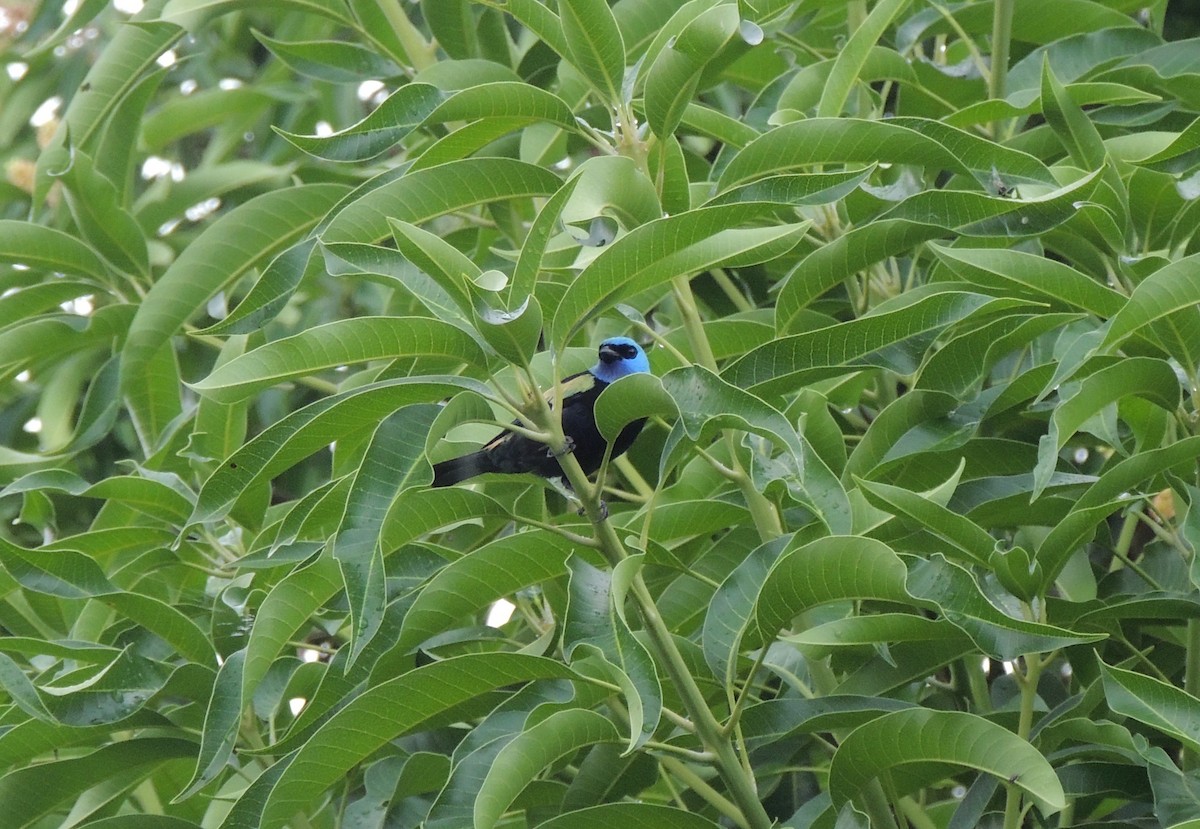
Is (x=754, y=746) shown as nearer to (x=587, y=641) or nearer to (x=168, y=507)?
(x=587, y=641)

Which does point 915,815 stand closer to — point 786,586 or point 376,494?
point 786,586

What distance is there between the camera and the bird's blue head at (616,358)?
126 inches

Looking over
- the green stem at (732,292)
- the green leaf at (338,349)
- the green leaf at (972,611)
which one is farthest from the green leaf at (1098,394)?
the green stem at (732,292)

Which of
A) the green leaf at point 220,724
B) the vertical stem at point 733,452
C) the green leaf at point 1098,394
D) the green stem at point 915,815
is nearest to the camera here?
the green leaf at point 1098,394

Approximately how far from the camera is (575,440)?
348cm

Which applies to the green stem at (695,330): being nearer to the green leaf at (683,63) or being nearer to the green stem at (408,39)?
the green leaf at (683,63)

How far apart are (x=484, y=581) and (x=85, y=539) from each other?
931mm

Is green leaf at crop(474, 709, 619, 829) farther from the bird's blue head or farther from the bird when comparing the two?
the bird's blue head

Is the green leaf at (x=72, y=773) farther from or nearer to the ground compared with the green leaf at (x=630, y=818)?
nearer to the ground

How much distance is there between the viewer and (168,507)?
8.66 feet

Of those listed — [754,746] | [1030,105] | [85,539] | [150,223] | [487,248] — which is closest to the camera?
[754,746]

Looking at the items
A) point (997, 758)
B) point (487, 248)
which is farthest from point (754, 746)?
point (487, 248)

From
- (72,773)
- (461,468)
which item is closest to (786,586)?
(461,468)

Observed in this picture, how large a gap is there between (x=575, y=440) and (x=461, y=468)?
674 mm
